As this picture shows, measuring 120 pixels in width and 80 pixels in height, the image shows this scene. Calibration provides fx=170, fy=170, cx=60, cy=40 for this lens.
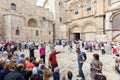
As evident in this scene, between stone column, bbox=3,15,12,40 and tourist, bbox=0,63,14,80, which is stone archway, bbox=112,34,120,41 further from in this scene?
tourist, bbox=0,63,14,80

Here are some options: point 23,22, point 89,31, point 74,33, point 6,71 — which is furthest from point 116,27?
point 6,71

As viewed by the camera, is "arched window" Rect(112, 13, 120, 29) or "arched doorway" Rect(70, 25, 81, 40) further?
"arched doorway" Rect(70, 25, 81, 40)

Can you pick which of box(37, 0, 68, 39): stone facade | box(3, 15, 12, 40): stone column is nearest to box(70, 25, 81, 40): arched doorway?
box(37, 0, 68, 39): stone facade

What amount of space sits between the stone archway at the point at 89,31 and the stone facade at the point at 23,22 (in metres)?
6.66

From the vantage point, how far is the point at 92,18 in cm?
3170

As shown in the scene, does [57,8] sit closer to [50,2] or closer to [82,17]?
[50,2]

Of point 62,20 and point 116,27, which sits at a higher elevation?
point 62,20

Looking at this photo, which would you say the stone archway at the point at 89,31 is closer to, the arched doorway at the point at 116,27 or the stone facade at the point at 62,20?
the stone facade at the point at 62,20

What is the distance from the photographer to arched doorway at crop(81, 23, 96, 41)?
3121cm

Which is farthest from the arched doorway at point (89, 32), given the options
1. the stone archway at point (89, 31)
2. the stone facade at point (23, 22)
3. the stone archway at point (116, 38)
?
the stone facade at point (23, 22)

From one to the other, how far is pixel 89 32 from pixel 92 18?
105 inches

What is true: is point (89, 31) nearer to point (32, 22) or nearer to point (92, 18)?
point (92, 18)

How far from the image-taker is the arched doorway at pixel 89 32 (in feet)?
102

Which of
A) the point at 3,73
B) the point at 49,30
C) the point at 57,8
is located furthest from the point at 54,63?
the point at 57,8
